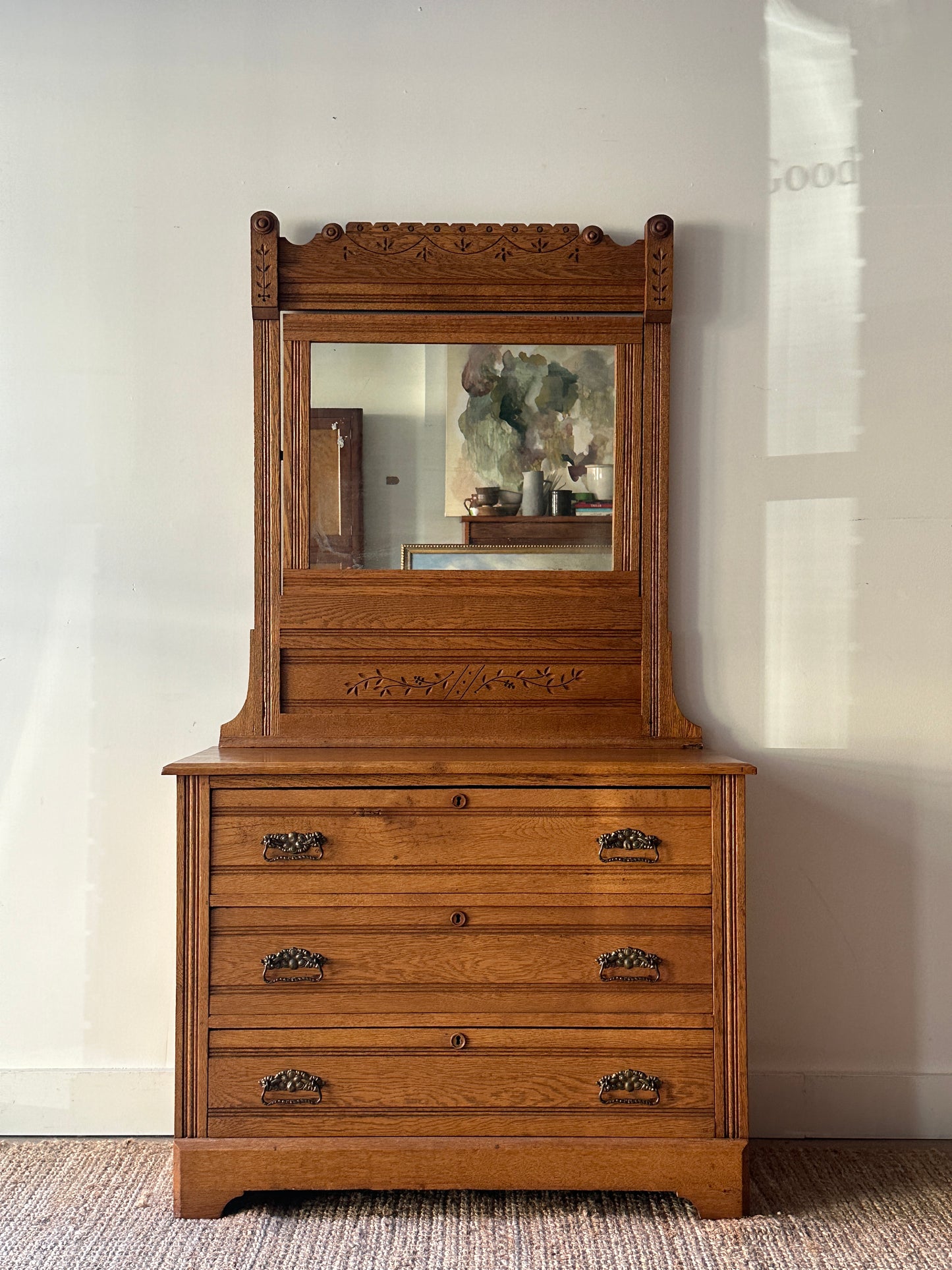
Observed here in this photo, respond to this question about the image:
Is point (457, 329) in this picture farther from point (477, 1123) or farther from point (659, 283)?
point (477, 1123)

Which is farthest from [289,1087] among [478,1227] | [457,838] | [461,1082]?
[457,838]

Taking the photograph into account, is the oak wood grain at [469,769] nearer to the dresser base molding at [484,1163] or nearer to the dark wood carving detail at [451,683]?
the dark wood carving detail at [451,683]

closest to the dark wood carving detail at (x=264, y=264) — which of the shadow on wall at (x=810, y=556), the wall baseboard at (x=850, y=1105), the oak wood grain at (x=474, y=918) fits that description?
the shadow on wall at (x=810, y=556)

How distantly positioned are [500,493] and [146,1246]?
5.83 feet

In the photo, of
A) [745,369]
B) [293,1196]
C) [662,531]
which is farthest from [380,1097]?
[745,369]

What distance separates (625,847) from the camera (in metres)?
2.01

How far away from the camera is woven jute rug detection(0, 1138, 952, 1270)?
1.88 m

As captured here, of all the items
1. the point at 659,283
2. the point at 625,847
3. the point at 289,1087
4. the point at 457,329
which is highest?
the point at 659,283

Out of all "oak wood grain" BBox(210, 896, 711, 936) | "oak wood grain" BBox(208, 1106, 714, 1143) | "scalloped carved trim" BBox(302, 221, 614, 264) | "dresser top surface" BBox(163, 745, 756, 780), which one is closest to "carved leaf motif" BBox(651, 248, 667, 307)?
"scalloped carved trim" BBox(302, 221, 614, 264)

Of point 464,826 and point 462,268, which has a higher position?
point 462,268

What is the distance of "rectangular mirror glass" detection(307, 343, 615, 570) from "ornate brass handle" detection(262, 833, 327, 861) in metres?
0.72

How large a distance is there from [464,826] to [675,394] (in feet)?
4.01

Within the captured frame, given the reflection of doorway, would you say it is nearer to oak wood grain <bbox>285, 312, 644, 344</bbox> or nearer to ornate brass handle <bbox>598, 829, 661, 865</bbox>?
oak wood grain <bbox>285, 312, 644, 344</bbox>

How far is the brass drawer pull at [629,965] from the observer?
1999 mm
